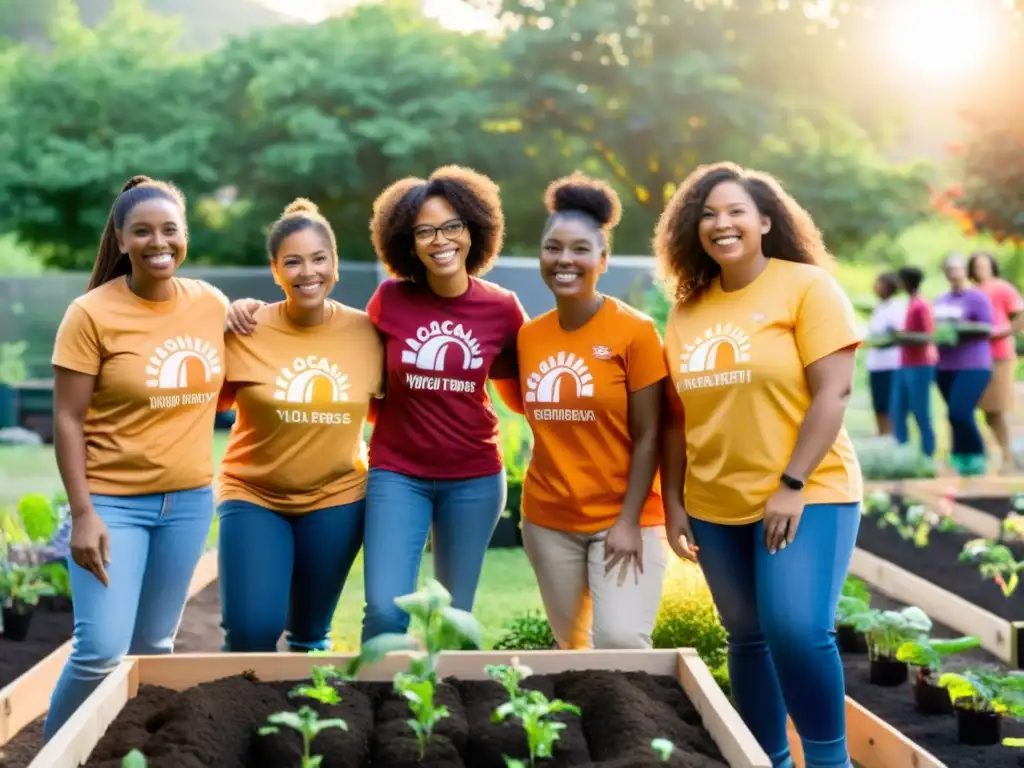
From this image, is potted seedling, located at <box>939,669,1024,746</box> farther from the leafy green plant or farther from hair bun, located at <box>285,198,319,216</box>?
hair bun, located at <box>285,198,319,216</box>

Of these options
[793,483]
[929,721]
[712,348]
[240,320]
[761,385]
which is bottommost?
[929,721]

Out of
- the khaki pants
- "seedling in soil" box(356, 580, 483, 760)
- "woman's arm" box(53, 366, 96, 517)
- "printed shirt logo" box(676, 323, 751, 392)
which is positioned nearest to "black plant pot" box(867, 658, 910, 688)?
the khaki pants

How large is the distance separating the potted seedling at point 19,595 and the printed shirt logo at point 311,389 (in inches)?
96.3

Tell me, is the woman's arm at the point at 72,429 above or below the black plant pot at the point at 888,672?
above

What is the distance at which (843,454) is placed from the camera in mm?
3232

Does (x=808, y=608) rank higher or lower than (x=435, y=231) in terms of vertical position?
lower

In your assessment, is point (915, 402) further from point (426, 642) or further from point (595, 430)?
point (426, 642)

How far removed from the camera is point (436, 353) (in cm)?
377

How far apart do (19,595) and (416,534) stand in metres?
2.68

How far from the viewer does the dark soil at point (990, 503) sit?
816 centimetres

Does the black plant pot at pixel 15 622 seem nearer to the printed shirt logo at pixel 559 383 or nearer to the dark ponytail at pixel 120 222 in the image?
the dark ponytail at pixel 120 222

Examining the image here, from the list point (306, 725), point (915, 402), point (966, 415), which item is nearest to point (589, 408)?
point (306, 725)

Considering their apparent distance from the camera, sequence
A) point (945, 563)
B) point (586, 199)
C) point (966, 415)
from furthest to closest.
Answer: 1. point (966, 415)
2. point (945, 563)
3. point (586, 199)

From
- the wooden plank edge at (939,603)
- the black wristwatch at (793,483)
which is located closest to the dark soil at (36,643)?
the black wristwatch at (793,483)
